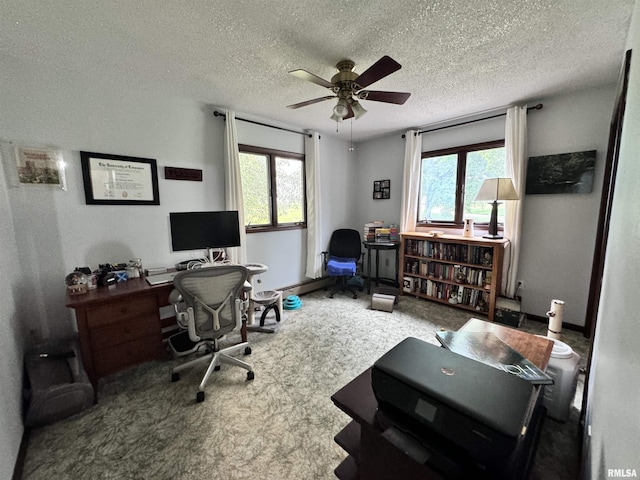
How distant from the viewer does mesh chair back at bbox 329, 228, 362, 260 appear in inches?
159

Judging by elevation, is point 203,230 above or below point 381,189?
below

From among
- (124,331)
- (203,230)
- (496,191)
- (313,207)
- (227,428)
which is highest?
(496,191)

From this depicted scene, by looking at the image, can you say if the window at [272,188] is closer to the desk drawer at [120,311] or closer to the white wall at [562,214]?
the desk drawer at [120,311]

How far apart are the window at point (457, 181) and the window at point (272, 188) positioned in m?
1.89

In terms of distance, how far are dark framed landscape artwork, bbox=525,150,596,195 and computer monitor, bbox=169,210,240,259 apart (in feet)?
11.0

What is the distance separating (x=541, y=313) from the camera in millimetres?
2900

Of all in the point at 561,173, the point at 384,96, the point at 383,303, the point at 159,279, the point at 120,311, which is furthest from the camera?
the point at 383,303

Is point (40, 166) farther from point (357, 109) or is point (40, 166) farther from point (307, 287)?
point (307, 287)

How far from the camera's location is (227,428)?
156 cm

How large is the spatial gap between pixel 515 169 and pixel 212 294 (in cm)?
339

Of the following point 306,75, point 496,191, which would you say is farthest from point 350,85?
point 496,191

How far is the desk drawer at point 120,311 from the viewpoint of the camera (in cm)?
182

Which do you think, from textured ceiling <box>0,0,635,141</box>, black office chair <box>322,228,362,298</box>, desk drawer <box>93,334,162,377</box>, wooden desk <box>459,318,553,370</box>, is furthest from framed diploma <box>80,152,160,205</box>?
wooden desk <box>459,318,553,370</box>

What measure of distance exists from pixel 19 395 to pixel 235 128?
110 inches
